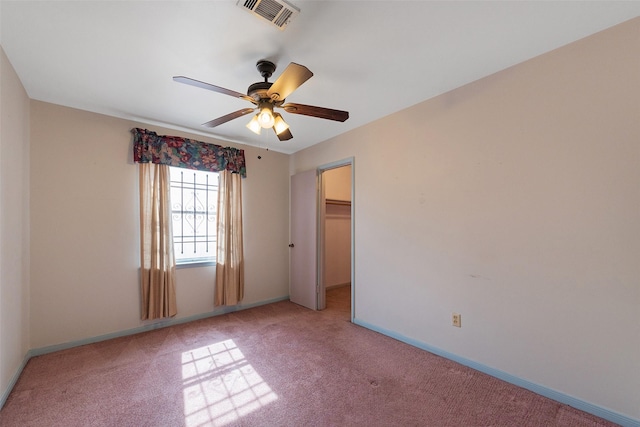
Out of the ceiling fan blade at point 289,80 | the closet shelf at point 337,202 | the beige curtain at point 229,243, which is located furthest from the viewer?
the closet shelf at point 337,202

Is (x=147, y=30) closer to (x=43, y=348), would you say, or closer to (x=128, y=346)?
(x=128, y=346)

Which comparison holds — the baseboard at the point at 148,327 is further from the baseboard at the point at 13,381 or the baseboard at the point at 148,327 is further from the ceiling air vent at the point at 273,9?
the ceiling air vent at the point at 273,9

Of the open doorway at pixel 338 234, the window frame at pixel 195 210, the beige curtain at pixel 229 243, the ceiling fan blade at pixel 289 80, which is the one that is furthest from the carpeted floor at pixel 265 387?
the ceiling fan blade at pixel 289 80

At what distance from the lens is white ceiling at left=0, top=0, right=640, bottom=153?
5.00 feet

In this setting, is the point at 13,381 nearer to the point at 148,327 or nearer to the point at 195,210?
the point at 148,327

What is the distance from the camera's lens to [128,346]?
8.90ft

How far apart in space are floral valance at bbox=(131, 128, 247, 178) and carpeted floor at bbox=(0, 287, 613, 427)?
208 cm

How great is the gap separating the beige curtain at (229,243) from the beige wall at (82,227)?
1.59 feet

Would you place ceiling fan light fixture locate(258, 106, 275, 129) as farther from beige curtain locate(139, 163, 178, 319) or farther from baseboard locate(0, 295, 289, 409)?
baseboard locate(0, 295, 289, 409)

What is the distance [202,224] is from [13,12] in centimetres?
251

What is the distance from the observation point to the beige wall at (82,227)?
2.56m

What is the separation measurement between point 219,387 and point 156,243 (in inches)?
72.5

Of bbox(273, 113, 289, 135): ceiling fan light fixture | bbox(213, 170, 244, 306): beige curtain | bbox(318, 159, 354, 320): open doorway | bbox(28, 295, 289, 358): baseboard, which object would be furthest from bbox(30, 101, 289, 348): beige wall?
bbox(318, 159, 354, 320): open doorway

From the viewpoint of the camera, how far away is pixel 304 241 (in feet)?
13.3
